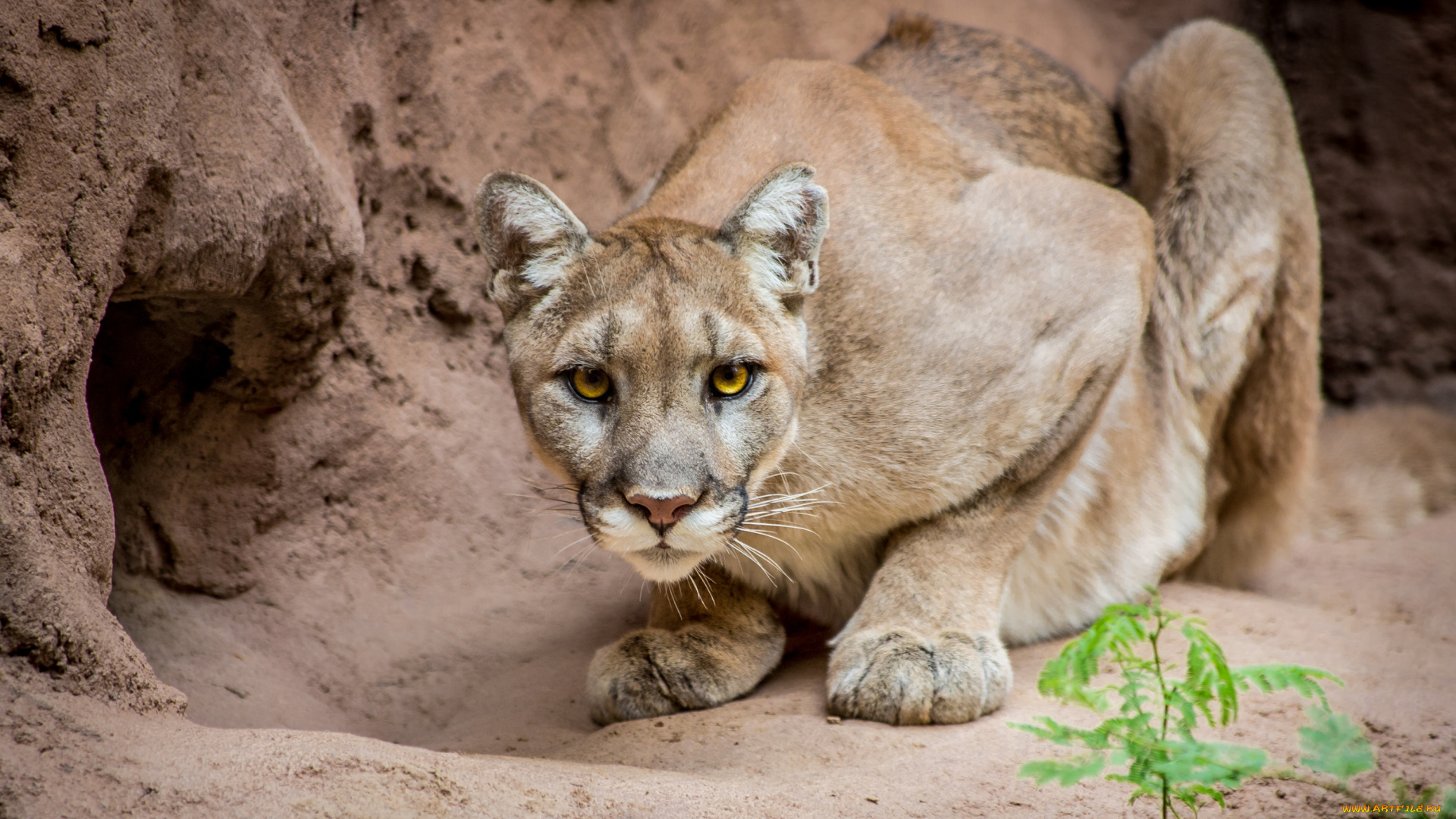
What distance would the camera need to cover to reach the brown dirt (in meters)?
2.33

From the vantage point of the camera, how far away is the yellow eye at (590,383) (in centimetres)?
291

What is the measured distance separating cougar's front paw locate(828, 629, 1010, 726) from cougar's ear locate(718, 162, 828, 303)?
93 cm

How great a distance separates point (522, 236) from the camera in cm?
307

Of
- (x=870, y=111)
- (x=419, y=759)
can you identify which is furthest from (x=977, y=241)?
(x=419, y=759)

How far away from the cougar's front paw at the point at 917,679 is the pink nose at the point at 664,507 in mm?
697

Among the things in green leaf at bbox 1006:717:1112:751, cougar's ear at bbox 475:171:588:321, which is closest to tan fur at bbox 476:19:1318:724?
cougar's ear at bbox 475:171:588:321

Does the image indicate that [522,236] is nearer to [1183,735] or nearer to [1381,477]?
[1183,735]

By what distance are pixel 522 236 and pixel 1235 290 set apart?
239 centimetres

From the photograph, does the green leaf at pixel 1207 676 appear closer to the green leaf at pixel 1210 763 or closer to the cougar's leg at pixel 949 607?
the green leaf at pixel 1210 763

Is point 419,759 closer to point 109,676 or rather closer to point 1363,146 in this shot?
point 109,676

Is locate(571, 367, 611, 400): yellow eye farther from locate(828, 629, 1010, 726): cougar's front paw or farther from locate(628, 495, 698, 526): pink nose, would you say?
locate(828, 629, 1010, 726): cougar's front paw

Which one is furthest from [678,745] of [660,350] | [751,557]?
[660,350]

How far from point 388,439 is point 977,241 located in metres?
2.12

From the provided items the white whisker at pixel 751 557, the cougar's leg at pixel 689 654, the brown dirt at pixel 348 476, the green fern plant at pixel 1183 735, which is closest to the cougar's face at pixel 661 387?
the white whisker at pixel 751 557
